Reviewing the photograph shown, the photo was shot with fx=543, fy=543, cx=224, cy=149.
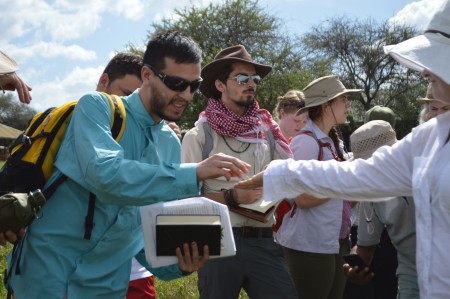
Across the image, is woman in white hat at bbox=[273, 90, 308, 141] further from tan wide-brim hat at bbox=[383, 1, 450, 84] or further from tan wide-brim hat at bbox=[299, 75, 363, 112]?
tan wide-brim hat at bbox=[383, 1, 450, 84]

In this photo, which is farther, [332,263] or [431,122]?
[332,263]

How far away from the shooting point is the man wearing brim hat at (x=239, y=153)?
379 centimetres

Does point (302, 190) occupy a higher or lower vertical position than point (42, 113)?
lower

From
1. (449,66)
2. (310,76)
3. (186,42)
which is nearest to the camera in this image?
(449,66)

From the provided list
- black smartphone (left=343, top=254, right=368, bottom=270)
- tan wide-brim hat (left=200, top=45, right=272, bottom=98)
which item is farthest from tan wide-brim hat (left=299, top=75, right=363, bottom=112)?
black smartphone (left=343, top=254, right=368, bottom=270)

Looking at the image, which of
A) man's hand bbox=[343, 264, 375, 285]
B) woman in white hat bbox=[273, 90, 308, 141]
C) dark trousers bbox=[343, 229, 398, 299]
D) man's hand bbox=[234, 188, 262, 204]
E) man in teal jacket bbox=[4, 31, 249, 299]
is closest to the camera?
man in teal jacket bbox=[4, 31, 249, 299]

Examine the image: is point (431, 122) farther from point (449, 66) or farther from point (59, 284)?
point (59, 284)

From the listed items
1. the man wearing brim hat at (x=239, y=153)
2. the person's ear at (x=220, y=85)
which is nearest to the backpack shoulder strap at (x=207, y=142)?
the man wearing brim hat at (x=239, y=153)

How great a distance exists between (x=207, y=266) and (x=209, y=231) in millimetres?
1465

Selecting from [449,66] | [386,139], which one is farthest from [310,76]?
[449,66]

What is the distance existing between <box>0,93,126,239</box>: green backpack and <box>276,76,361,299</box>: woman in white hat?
199cm

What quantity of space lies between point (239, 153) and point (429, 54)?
2.11m

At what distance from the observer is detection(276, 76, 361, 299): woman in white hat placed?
159 inches

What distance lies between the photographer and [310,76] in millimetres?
30375
